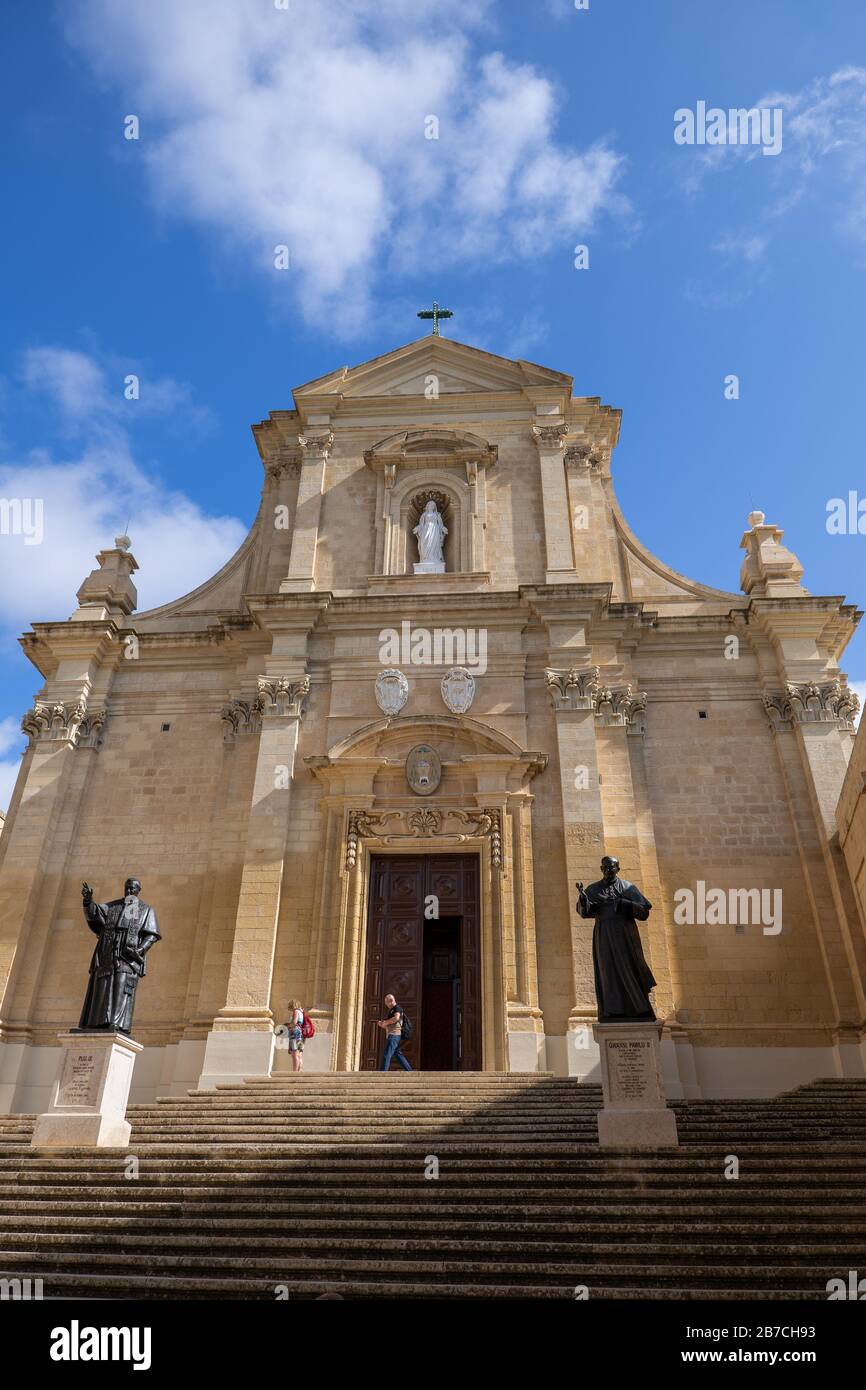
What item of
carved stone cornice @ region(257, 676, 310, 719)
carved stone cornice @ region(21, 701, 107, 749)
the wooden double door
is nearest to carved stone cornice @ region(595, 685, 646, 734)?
the wooden double door

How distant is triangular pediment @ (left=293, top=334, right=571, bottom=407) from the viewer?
22.7m

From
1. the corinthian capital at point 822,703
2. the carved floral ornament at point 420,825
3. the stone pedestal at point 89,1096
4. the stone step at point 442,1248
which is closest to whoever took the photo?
the stone step at point 442,1248

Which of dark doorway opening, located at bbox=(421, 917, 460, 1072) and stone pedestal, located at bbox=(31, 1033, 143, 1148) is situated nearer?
stone pedestal, located at bbox=(31, 1033, 143, 1148)

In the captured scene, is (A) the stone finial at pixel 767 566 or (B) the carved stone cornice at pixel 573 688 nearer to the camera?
(B) the carved stone cornice at pixel 573 688

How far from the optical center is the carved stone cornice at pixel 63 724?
61.6ft

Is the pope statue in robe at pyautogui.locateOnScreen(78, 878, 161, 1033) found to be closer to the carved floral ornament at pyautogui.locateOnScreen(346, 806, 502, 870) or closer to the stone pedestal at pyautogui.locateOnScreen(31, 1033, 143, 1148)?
the stone pedestal at pyautogui.locateOnScreen(31, 1033, 143, 1148)

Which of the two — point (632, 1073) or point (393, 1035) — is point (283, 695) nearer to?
point (393, 1035)

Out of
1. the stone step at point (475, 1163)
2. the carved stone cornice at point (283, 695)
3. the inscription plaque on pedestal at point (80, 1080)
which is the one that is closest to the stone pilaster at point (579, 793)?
the carved stone cornice at point (283, 695)

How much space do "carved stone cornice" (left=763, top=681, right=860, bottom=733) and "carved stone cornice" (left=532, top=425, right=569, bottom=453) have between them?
759cm

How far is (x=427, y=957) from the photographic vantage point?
16.8 metres

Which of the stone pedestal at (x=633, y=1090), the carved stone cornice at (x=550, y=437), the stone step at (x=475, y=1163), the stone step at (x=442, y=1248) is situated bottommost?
the stone step at (x=442, y=1248)

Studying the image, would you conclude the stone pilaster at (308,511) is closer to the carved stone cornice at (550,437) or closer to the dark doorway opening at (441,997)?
the carved stone cornice at (550,437)

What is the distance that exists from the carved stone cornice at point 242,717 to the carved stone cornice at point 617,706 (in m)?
6.63
